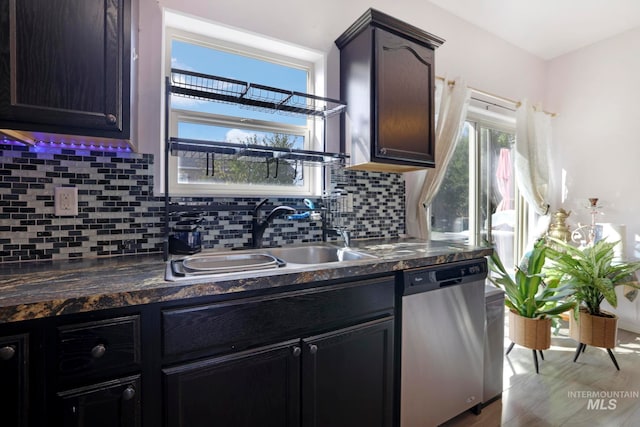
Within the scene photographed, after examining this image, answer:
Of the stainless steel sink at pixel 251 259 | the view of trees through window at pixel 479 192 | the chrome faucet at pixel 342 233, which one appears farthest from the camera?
the view of trees through window at pixel 479 192

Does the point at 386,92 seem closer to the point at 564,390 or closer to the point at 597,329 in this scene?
the point at 564,390

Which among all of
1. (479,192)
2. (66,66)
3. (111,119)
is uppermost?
(66,66)

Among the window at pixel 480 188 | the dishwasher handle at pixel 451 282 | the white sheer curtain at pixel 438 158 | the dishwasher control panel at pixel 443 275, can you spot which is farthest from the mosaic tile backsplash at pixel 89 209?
the window at pixel 480 188

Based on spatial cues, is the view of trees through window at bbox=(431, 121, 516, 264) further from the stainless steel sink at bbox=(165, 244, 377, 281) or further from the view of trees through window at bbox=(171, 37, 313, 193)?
the view of trees through window at bbox=(171, 37, 313, 193)

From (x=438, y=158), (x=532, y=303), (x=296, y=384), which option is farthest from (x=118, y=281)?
(x=532, y=303)

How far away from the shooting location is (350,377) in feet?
4.06

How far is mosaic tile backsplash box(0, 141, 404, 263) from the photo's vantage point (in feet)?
4.00

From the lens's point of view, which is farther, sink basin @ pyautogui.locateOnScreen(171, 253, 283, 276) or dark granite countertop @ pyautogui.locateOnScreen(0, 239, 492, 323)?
sink basin @ pyautogui.locateOnScreen(171, 253, 283, 276)

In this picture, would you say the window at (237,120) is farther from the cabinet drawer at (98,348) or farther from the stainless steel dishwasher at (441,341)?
the stainless steel dishwasher at (441,341)

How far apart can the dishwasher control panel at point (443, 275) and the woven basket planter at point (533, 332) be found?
→ 864mm

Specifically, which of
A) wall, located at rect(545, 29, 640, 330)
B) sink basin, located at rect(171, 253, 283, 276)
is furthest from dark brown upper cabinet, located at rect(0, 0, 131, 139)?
wall, located at rect(545, 29, 640, 330)

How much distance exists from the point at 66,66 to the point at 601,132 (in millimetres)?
4154

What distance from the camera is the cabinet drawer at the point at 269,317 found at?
927 millimetres

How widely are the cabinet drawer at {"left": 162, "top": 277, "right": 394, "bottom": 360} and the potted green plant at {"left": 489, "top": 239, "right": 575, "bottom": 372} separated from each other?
1.26 meters
